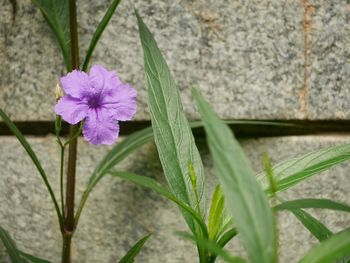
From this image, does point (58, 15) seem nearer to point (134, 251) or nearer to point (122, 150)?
point (122, 150)

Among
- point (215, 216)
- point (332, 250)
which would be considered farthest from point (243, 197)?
point (215, 216)

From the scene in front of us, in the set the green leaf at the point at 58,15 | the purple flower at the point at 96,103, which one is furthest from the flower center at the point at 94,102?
the green leaf at the point at 58,15

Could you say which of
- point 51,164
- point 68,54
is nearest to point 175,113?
point 68,54

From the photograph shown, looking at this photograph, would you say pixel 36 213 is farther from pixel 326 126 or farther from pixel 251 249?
pixel 251 249

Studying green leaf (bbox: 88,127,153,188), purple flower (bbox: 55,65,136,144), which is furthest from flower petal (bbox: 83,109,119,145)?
green leaf (bbox: 88,127,153,188)

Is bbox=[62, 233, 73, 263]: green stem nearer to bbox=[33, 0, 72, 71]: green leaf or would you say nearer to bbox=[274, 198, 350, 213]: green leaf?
bbox=[33, 0, 72, 71]: green leaf

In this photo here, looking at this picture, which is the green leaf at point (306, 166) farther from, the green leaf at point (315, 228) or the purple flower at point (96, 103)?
the purple flower at point (96, 103)
